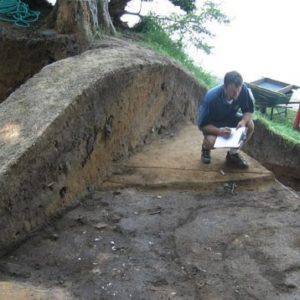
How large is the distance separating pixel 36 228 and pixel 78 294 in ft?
2.78

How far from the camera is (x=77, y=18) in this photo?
22.3ft

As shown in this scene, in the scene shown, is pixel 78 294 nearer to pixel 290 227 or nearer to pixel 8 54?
pixel 290 227

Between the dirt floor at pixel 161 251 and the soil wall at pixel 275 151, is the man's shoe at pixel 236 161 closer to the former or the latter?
the dirt floor at pixel 161 251

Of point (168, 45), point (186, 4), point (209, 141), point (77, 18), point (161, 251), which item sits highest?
point (186, 4)

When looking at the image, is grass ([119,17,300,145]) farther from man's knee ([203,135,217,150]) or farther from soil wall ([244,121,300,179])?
man's knee ([203,135,217,150])

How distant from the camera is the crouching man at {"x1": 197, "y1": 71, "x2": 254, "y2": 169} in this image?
5.80 metres

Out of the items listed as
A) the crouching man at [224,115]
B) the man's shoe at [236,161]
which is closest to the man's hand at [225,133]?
the crouching man at [224,115]

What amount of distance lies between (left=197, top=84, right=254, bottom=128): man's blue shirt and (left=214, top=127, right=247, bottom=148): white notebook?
237mm

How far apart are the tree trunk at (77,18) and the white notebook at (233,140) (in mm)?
2236

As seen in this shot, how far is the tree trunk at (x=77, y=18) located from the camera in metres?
6.76

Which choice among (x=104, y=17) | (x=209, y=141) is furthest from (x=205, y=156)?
(x=104, y=17)

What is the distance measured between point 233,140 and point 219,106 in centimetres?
42

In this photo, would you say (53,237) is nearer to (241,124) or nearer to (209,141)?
(209,141)

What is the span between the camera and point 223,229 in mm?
4641
